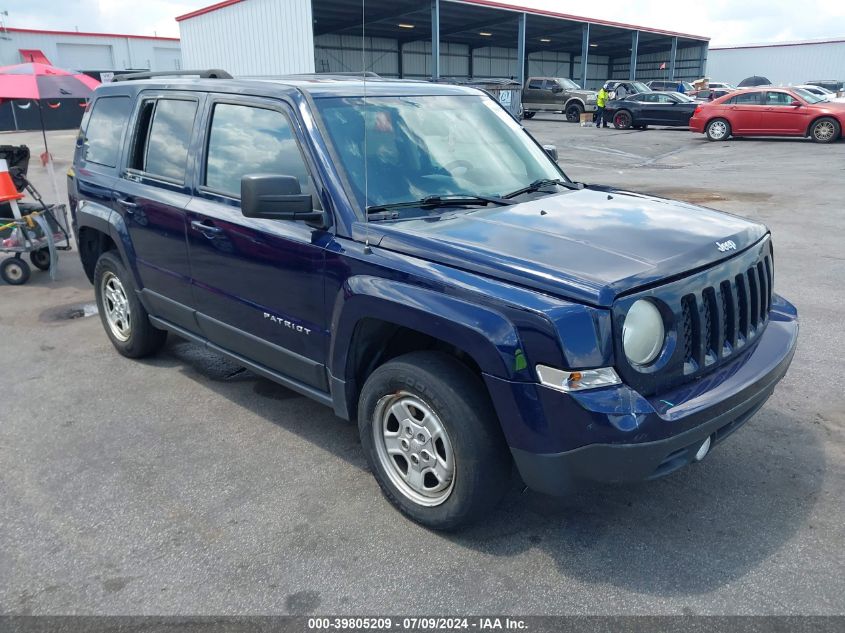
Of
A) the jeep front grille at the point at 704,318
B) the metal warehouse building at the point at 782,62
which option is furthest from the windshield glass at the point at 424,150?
the metal warehouse building at the point at 782,62

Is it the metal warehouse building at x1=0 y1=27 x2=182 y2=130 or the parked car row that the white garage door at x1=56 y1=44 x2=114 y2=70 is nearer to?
the metal warehouse building at x1=0 y1=27 x2=182 y2=130

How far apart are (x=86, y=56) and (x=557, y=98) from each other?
1397 inches

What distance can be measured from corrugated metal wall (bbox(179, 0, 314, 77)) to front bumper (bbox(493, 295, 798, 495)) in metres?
26.3

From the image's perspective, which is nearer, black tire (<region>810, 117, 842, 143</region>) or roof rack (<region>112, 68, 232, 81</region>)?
roof rack (<region>112, 68, 232, 81</region>)

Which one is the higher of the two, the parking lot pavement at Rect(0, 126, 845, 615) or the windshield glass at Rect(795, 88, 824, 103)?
the windshield glass at Rect(795, 88, 824, 103)

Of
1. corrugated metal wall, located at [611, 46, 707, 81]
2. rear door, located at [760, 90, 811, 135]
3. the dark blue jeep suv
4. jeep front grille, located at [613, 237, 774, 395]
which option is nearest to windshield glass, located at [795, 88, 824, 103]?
rear door, located at [760, 90, 811, 135]

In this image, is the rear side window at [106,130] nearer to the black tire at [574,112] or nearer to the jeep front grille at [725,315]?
the jeep front grille at [725,315]

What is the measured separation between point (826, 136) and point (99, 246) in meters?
21.8

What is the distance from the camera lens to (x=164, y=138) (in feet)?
15.1

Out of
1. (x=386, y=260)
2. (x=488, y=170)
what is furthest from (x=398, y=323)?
(x=488, y=170)

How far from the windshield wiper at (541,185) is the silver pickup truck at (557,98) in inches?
1145

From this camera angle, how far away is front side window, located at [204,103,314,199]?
145 inches

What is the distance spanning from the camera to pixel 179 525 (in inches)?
133

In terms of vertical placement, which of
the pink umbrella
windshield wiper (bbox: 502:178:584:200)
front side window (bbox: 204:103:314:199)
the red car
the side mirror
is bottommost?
the red car
